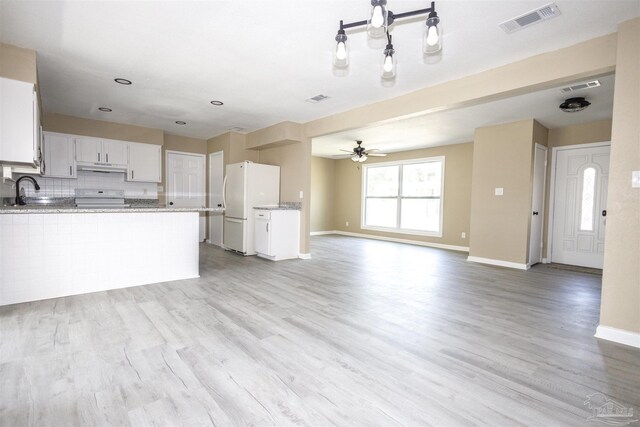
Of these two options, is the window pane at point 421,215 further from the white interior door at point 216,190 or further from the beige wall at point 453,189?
the white interior door at point 216,190

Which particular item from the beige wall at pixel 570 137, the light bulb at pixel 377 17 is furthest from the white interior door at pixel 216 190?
the beige wall at pixel 570 137

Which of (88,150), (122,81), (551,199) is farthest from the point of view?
(551,199)

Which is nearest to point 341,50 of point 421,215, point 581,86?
point 581,86

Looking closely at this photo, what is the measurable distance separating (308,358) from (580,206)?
5839mm

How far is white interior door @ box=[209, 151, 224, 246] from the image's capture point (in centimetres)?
689

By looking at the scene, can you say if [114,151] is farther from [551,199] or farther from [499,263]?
[551,199]

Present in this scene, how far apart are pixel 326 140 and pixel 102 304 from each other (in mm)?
5382

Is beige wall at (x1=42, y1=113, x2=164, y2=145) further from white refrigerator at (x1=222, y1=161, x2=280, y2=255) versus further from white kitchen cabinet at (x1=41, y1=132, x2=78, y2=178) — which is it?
white refrigerator at (x1=222, y1=161, x2=280, y2=255)

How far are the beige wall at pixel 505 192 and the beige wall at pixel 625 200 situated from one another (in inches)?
112

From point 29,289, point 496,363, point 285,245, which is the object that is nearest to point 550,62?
point 496,363

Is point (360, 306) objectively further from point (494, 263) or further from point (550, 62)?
point (494, 263)

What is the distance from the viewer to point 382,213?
30.2 ft

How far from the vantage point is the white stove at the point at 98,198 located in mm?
5668

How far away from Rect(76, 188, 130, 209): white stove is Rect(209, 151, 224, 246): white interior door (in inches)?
70.0
